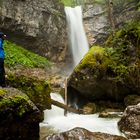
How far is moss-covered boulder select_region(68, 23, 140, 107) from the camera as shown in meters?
14.9

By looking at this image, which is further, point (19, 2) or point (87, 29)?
point (87, 29)


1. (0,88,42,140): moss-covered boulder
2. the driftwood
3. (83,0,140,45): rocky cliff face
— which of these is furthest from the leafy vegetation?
(83,0,140,45): rocky cliff face

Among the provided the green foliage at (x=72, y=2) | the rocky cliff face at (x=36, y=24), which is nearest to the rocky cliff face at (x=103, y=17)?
the green foliage at (x=72, y=2)

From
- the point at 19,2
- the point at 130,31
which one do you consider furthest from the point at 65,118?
the point at 19,2

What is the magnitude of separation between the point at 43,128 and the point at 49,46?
1507 cm

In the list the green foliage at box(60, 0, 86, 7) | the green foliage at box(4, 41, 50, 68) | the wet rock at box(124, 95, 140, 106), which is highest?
the green foliage at box(60, 0, 86, 7)

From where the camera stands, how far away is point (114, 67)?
15.2m

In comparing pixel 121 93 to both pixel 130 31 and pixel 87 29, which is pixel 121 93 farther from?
pixel 87 29

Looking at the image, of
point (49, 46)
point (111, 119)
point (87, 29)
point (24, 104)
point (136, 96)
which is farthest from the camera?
point (87, 29)

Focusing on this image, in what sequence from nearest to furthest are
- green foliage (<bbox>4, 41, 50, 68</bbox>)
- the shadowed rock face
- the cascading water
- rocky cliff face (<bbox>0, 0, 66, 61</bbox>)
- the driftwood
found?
the shadowed rock face < the cascading water < the driftwood < green foliage (<bbox>4, 41, 50, 68</bbox>) < rocky cliff face (<bbox>0, 0, 66, 61</bbox>)

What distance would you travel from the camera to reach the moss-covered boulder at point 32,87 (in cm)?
1111

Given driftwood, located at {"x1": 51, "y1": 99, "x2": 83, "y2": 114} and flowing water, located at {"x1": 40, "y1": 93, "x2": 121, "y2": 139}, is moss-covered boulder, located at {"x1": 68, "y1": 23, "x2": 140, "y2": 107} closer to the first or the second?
driftwood, located at {"x1": 51, "y1": 99, "x2": 83, "y2": 114}

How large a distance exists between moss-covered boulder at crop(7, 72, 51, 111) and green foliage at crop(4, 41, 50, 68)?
928cm

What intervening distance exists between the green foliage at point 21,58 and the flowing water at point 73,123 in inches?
316
